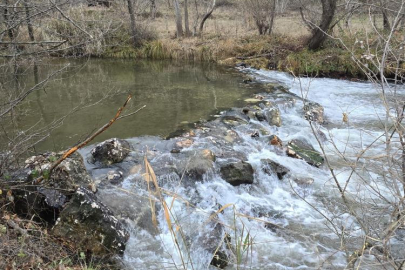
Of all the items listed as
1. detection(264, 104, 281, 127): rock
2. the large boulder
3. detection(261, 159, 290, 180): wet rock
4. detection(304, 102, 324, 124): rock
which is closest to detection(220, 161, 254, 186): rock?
detection(261, 159, 290, 180): wet rock

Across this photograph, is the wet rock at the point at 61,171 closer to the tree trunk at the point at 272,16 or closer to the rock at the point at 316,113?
the rock at the point at 316,113

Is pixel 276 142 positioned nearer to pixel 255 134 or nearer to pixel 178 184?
pixel 255 134

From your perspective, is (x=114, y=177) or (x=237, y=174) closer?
(x=114, y=177)

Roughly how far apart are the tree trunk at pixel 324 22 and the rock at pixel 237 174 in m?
8.07

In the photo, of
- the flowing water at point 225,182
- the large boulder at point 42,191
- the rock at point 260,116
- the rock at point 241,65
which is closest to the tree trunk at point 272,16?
the rock at point 241,65

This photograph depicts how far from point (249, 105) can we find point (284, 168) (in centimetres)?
332

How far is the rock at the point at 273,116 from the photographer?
7867mm

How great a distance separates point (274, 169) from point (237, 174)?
2.46 ft

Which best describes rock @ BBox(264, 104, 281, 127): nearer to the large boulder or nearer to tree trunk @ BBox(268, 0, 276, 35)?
the large boulder

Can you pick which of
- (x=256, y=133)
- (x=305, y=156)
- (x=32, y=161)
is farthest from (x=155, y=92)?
(x=32, y=161)

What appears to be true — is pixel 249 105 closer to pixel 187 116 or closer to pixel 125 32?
pixel 187 116

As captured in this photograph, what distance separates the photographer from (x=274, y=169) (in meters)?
5.70

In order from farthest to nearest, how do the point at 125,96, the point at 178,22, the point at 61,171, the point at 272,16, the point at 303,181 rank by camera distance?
the point at 178,22, the point at 272,16, the point at 125,96, the point at 303,181, the point at 61,171

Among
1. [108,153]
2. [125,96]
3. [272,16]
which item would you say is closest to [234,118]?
[108,153]
